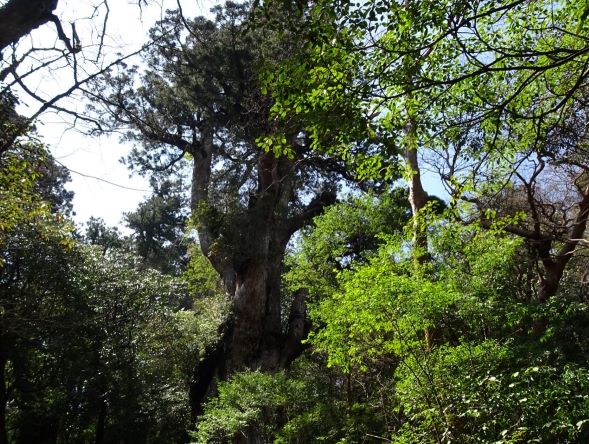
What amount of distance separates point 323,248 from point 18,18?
8419mm

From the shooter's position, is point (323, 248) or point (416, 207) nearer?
point (416, 207)

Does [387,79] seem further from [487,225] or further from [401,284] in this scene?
[487,225]

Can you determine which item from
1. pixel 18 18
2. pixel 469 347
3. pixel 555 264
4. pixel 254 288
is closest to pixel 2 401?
pixel 254 288

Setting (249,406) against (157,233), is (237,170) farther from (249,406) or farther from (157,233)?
(157,233)

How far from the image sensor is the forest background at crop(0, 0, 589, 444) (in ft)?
12.2

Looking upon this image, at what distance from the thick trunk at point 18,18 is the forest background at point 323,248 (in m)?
0.02

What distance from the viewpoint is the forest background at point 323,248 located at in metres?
3.71

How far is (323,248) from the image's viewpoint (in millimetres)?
11305

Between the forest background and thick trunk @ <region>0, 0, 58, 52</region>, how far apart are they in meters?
0.02

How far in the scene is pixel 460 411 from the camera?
183 inches

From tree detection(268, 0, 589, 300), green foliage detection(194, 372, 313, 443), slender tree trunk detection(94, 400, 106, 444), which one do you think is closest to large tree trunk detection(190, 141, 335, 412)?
slender tree trunk detection(94, 400, 106, 444)

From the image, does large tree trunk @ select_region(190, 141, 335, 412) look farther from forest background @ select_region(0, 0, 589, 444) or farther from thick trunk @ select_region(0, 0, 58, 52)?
thick trunk @ select_region(0, 0, 58, 52)

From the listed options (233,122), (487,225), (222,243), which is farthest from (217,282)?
(487,225)

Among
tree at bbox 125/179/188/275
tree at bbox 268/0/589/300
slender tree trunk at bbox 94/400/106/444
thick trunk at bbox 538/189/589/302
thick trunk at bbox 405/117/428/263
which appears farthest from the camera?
tree at bbox 125/179/188/275
